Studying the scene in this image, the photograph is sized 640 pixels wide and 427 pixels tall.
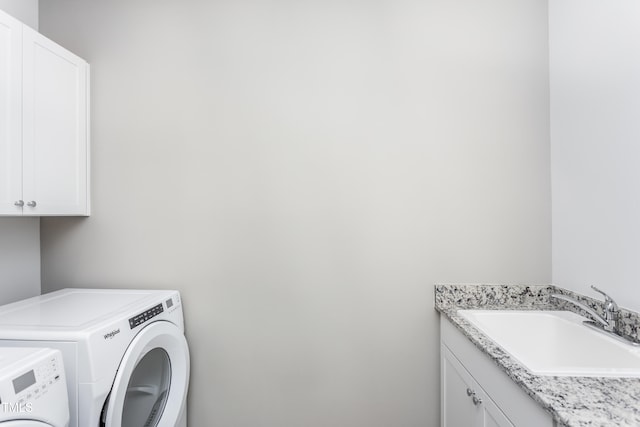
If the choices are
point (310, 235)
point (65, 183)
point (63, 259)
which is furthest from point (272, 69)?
point (63, 259)

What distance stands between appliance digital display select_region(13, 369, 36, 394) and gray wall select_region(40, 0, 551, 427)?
2.98ft

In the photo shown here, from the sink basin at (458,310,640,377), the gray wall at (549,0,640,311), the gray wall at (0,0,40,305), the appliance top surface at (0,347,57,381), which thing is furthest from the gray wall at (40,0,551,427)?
the appliance top surface at (0,347,57,381)

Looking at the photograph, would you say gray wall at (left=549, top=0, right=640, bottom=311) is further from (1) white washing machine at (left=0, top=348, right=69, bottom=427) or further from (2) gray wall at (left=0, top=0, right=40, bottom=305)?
(2) gray wall at (left=0, top=0, right=40, bottom=305)

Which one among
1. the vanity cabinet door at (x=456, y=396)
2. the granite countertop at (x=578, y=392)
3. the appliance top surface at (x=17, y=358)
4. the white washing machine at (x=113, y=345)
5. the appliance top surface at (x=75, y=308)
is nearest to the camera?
the granite countertop at (x=578, y=392)

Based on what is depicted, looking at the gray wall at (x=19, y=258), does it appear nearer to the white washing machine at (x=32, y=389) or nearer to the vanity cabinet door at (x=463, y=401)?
the white washing machine at (x=32, y=389)

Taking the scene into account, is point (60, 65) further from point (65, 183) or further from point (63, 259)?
point (63, 259)

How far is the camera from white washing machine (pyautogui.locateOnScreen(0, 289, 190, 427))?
1.16 meters

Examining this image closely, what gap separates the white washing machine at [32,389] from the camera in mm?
876

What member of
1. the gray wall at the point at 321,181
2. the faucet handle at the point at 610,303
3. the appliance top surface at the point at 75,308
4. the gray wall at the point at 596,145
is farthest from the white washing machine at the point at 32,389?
the gray wall at the point at 596,145

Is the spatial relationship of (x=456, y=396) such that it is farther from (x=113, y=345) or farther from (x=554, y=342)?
(x=113, y=345)

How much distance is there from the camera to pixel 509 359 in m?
1.11

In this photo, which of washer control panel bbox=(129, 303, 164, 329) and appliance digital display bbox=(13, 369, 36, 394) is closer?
appliance digital display bbox=(13, 369, 36, 394)

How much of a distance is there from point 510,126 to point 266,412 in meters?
2.03

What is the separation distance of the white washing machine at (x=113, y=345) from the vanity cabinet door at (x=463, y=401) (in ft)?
4.33
